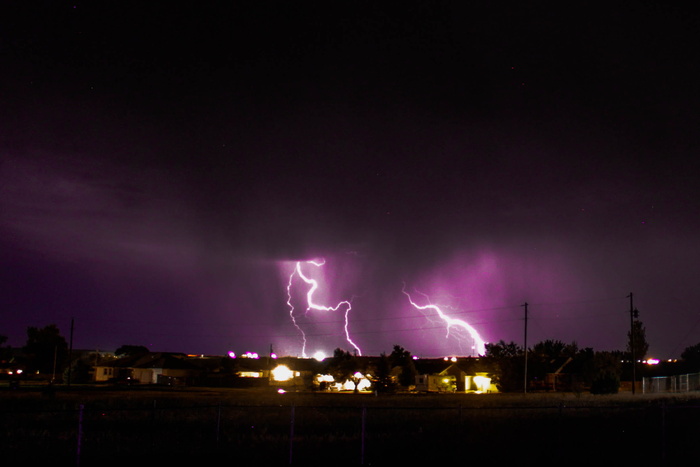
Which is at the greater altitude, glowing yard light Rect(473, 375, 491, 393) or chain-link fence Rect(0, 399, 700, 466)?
chain-link fence Rect(0, 399, 700, 466)

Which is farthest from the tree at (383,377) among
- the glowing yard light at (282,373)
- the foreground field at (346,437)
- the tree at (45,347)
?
the tree at (45,347)

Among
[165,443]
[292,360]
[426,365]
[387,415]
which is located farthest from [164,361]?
[165,443]

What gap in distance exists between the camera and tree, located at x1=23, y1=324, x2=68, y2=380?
112 meters

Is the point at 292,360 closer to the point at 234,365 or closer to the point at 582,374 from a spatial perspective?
the point at 234,365

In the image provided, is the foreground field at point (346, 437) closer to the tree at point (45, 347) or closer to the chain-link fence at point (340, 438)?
the chain-link fence at point (340, 438)

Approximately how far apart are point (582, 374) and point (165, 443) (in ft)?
214

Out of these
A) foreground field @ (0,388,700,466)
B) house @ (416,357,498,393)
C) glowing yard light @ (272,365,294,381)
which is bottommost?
glowing yard light @ (272,365,294,381)

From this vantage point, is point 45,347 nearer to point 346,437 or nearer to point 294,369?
point 294,369

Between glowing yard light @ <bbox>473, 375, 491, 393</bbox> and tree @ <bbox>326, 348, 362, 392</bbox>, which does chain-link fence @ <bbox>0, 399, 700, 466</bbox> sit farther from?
glowing yard light @ <bbox>473, 375, 491, 393</bbox>

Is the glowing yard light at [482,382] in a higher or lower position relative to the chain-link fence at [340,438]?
lower

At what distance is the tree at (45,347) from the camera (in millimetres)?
112312

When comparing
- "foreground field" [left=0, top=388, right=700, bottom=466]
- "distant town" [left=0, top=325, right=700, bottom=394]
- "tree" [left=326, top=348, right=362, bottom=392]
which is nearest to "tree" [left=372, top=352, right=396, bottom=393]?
"distant town" [left=0, top=325, right=700, bottom=394]

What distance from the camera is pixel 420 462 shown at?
17297mm

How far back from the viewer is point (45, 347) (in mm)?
112438
